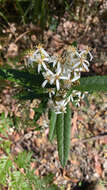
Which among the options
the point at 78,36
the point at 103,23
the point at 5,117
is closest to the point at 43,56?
the point at 5,117

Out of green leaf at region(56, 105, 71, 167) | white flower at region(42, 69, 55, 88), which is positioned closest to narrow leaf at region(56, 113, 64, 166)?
green leaf at region(56, 105, 71, 167)

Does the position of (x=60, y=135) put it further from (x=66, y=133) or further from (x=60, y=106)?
(x=60, y=106)

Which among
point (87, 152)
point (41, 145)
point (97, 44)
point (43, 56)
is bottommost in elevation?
point (87, 152)

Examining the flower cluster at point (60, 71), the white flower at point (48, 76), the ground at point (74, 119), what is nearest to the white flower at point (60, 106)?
the flower cluster at point (60, 71)

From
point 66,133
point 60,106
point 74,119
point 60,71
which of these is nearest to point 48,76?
point 60,71

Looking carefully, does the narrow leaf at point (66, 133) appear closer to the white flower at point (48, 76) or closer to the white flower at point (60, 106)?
the white flower at point (60, 106)

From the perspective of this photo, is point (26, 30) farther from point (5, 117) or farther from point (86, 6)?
point (5, 117)

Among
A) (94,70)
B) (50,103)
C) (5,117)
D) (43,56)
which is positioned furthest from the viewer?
(94,70)

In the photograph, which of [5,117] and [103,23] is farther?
[103,23]
